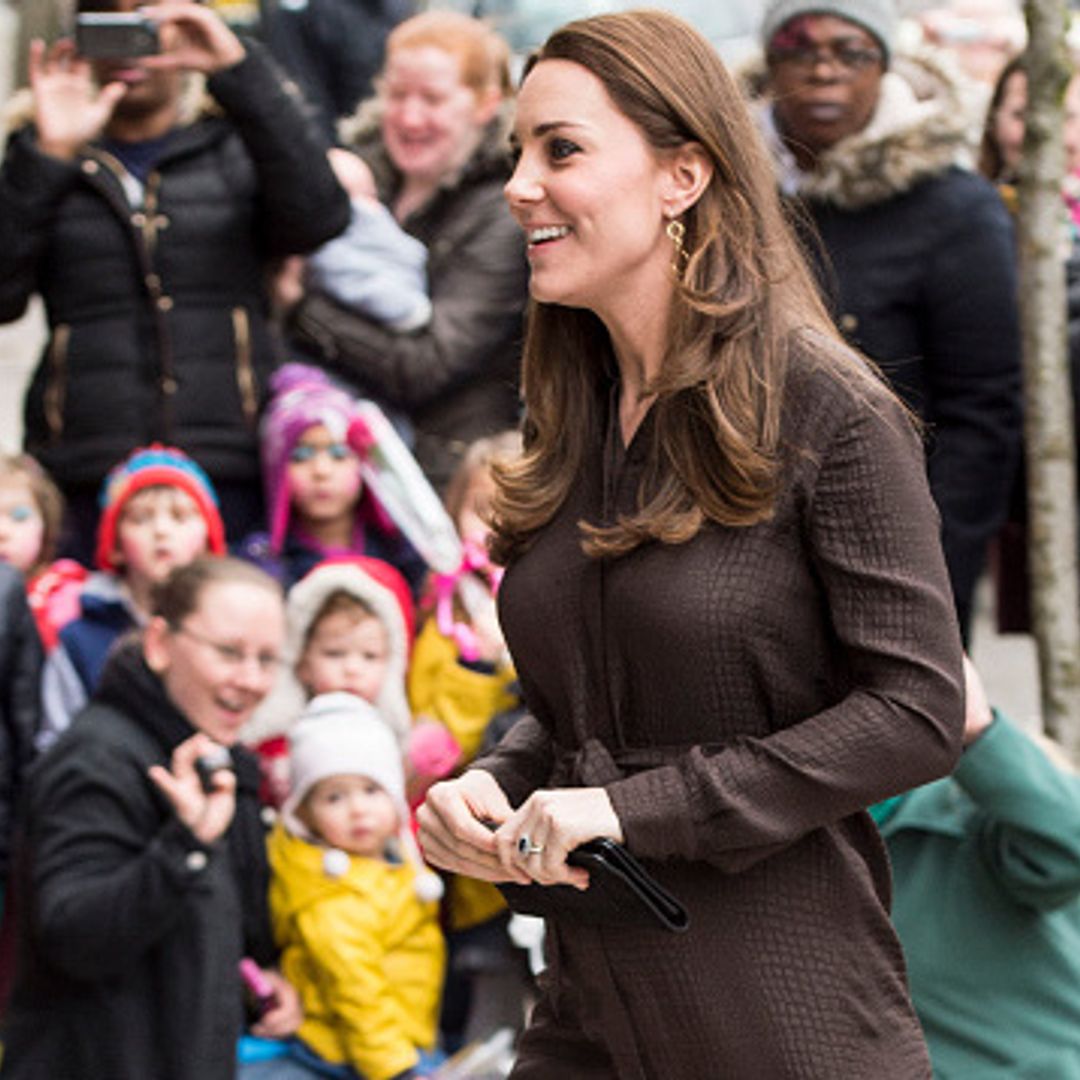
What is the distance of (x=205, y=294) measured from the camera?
5852 millimetres

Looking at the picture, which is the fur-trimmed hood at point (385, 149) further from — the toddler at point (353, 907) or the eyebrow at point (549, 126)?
the eyebrow at point (549, 126)

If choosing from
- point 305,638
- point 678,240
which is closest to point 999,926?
point 678,240

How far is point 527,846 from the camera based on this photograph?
2799mm

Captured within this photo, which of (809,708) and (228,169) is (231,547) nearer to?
(228,169)

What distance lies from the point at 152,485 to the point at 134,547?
14cm

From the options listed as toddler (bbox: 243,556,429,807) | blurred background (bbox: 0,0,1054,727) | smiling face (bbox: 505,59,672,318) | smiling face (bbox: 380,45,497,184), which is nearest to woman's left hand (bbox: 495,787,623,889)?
smiling face (bbox: 505,59,672,318)

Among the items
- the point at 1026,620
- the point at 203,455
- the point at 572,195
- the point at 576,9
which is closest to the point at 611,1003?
the point at 572,195

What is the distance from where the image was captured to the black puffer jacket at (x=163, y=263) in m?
5.77

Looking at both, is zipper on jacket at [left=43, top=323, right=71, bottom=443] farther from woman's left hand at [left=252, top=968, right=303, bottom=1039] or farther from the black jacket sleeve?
woman's left hand at [left=252, top=968, right=303, bottom=1039]

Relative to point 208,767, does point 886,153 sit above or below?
above

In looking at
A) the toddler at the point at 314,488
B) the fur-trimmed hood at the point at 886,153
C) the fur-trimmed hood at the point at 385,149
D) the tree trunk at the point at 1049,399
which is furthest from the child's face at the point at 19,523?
the tree trunk at the point at 1049,399

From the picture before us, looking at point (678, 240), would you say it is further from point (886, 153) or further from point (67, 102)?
point (67, 102)

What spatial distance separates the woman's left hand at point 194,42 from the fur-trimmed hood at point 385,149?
81 cm

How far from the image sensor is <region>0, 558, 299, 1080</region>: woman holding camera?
15.4 ft
